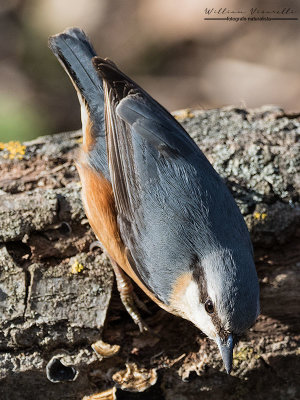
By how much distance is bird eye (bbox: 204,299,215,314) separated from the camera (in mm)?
3273

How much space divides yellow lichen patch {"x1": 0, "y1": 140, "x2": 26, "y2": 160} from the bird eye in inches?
66.9

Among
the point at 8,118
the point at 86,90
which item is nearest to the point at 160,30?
the point at 8,118

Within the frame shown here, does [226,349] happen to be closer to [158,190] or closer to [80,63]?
[158,190]

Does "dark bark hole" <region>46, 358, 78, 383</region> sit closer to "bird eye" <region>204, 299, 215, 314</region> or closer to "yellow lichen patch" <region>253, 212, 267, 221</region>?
"bird eye" <region>204, 299, 215, 314</region>

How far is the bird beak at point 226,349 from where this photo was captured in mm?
3301

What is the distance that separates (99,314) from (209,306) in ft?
2.27

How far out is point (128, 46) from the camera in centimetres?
736

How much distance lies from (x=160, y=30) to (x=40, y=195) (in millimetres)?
4184

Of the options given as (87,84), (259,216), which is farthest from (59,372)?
(87,84)

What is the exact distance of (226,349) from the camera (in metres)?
3.31

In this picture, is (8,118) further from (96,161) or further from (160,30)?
(96,161)

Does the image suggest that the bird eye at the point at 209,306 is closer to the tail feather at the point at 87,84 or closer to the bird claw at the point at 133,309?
the bird claw at the point at 133,309

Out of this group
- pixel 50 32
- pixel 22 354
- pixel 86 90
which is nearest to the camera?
pixel 22 354

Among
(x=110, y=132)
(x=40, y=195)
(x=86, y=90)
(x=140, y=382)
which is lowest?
(x=140, y=382)
